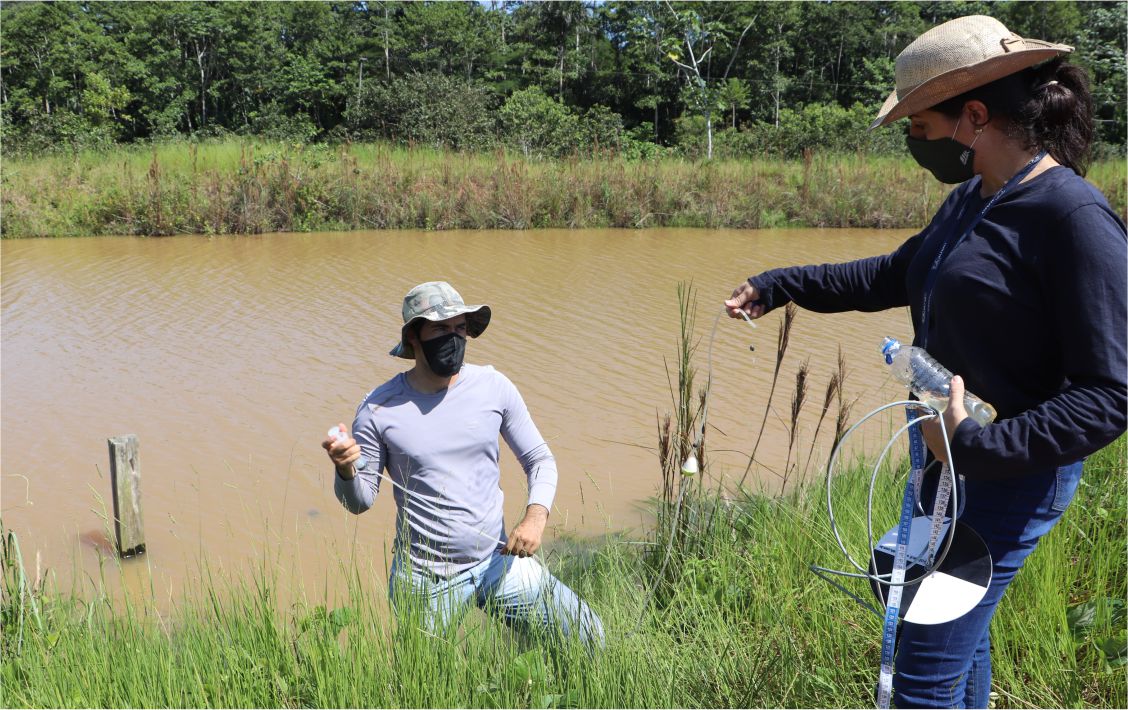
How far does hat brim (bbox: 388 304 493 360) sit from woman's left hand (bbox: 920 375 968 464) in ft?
5.38

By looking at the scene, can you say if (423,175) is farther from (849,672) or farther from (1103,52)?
(1103,52)

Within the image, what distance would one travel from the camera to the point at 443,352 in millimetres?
2916

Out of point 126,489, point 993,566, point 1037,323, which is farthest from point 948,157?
point 126,489

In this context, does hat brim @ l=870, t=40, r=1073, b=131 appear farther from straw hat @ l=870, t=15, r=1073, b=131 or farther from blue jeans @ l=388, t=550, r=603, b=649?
blue jeans @ l=388, t=550, r=603, b=649

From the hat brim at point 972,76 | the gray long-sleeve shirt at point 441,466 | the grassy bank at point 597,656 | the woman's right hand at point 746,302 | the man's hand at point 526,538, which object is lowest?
the grassy bank at point 597,656

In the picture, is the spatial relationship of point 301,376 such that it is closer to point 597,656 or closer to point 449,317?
point 449,317

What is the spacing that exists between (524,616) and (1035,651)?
4.55 ft

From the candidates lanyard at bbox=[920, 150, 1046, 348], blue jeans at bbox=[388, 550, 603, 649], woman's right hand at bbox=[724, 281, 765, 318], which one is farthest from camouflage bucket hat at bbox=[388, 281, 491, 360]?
lanyard at bbox=[920, 150, 1046, 348]

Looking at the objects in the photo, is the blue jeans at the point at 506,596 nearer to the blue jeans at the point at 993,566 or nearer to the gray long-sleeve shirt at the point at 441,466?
the gray long-sleeve shirt at the point at 441,466

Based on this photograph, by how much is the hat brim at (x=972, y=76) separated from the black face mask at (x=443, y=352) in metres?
1.57

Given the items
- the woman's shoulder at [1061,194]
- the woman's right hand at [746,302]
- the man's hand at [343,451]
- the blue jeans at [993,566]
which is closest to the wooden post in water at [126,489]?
the man's hand at [343,451]

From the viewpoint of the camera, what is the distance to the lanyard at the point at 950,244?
5.63ft

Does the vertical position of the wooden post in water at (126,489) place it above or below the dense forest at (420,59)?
below

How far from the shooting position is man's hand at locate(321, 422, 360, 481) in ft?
8.11
